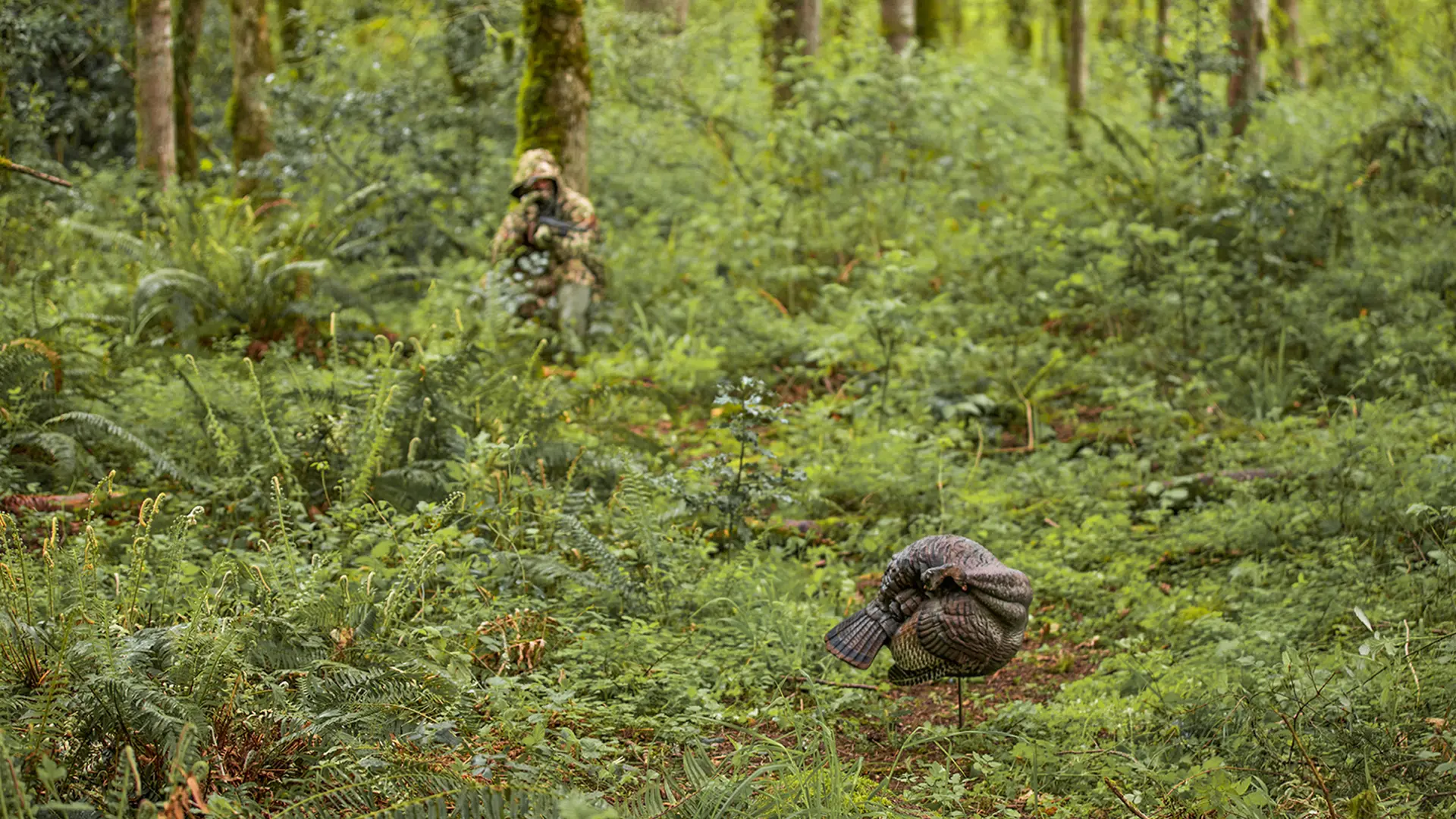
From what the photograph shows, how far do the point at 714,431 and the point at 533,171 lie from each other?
11.1 ft

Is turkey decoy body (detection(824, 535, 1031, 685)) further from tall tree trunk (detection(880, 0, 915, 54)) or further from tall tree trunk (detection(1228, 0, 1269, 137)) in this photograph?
tall tree trunk (detection(880, 0, 915, 54))

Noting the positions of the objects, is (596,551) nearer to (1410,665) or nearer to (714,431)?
(714,431)

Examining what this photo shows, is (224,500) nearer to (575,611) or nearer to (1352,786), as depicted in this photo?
(575,611)

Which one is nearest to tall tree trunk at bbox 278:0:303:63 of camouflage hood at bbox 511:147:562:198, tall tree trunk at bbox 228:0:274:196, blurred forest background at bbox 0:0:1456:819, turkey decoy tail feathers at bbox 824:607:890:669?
blurred forest background at bbox 0:0:1456:819

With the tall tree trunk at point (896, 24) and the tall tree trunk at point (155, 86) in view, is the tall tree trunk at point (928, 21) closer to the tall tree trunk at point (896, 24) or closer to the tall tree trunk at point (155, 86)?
the tall tree trunk at point (896, 24)

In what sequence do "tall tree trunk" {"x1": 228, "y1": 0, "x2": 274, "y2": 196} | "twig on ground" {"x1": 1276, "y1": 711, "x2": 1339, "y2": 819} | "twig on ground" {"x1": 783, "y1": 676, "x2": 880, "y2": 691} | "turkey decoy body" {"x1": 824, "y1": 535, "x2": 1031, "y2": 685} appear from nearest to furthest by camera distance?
"twig on ground" {"x1": 1276, "y1": 711, "x2": 1339, "y2": 819}
"turkey decoy body" {"x1": 824, "y1": 535, "x2": 1031, "y2": 685}
"twig on ground" {"x1": 783, "y1": 676, "x2": 880, "y2": 691}
"tall tree trunk" {"x1": 228, "y1": 0, "x2": 274, "y2": 196}

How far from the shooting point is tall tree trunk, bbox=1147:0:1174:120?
39.2 ft

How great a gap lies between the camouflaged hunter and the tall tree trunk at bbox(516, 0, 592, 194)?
34cm

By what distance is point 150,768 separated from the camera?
326cm

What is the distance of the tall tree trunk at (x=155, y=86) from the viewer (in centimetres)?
1014

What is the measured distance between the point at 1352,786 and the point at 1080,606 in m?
2.07

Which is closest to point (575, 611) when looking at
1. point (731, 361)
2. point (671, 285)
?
point (731, 361)

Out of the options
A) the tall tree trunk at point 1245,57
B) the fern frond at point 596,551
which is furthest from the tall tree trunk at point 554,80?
the tall tree trunk at point 1245,57

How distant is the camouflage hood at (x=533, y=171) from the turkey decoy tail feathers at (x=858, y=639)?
6019 millimetres
